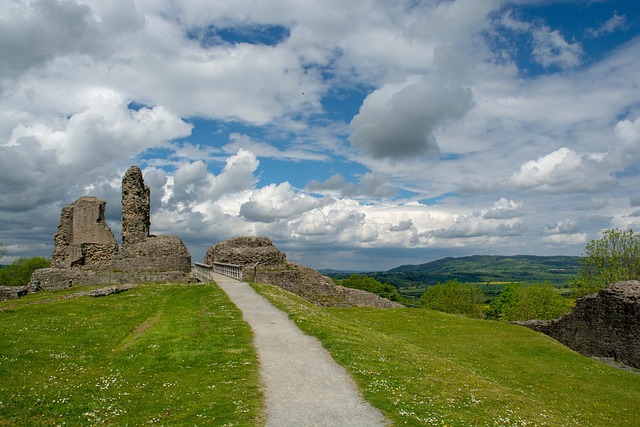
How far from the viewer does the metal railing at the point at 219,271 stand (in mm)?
40525

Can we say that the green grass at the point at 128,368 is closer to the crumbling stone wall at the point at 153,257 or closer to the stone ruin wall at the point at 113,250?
the stone ruin wall at the point at 113,250

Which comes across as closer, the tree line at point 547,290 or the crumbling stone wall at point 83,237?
the crumbling stone wall at point 83,237

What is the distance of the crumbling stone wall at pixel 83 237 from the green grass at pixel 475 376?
68.2 ft

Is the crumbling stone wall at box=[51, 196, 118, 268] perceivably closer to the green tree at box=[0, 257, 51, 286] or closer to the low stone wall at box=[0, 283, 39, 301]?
the low stone wall at box=[0, 283, 39, 301]

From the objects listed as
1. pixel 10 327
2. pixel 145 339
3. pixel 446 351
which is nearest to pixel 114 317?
pixel 10 327

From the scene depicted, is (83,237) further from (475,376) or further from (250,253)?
(475,376)

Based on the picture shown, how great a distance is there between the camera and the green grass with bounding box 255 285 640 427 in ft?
37.6

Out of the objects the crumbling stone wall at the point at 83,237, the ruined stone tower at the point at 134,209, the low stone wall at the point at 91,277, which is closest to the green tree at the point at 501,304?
the low stone wall at the point at 91,277

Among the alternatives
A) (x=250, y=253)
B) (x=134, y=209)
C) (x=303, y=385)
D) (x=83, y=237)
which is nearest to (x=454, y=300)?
(x=250, y=253)

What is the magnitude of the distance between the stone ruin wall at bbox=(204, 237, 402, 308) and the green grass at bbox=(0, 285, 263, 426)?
16.2 meters

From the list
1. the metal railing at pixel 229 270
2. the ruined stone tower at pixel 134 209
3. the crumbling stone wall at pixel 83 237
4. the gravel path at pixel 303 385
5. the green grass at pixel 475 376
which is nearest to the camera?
the gravel path at pixel 303 385

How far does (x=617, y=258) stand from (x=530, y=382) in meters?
44.1

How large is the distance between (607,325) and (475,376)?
2209 centimetres

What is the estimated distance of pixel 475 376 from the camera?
55.0 ft
